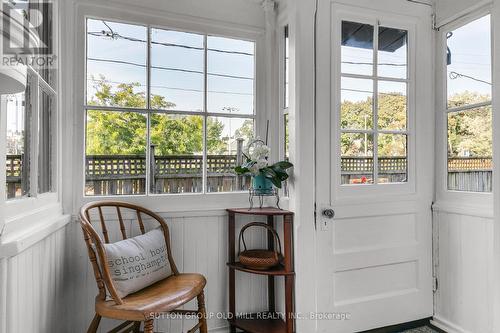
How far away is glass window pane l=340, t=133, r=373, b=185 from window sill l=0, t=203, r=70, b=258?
1625mm

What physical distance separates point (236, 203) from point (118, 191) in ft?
2.47

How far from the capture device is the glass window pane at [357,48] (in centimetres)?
200

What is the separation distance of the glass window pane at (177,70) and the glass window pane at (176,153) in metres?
0.10

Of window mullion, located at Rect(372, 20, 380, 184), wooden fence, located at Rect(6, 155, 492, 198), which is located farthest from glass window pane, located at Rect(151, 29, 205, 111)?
window mullion, located at Rect(372, 20, 380, 184)

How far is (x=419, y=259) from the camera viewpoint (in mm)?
2137

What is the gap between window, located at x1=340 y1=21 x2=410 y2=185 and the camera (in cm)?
200

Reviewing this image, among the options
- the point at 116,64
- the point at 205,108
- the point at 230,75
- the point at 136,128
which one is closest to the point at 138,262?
the point at 136,128

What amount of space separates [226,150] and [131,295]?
3.47 feet

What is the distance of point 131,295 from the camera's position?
59.6 inches

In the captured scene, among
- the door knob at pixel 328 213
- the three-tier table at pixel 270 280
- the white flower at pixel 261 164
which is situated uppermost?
the white flower at pixel 261 164

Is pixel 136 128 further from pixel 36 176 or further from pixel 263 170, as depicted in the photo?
pixel 263 170

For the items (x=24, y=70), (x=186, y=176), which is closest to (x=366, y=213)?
(x=186, y=176)

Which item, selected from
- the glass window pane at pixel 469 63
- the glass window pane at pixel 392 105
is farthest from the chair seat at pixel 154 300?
the glass window pane at pixel 469 63

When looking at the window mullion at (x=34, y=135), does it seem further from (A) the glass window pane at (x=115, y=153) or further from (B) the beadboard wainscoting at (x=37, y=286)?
(A) the glass window pane at (x=115, y=153)
